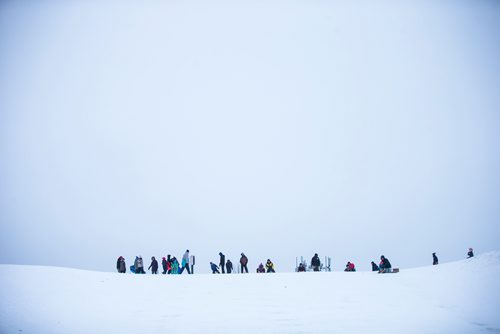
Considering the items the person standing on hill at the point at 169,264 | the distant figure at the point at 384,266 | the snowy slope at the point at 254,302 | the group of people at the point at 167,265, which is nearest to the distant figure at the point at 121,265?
the group of people at the point at 167,265

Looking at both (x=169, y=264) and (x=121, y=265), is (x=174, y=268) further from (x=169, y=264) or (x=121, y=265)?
(x=121, y=265)

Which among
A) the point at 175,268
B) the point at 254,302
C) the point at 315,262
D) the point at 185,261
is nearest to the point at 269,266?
the point at 315,262

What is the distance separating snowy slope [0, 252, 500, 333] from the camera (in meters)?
12.8

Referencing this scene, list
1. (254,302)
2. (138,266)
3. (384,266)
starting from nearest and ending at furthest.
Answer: (254,302) → (384,266) → (138,266)

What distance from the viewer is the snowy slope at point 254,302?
1279cm

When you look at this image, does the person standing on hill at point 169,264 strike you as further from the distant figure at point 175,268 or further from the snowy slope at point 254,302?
the snowy slope at point 254,302

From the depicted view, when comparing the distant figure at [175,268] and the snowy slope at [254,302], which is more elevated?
the distant figure at [175,268]

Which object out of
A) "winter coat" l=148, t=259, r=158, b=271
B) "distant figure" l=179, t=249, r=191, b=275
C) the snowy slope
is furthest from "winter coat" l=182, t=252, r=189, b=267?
the snowy slope

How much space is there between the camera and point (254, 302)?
1622cm

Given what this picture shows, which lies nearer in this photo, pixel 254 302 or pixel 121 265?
pixel 254 302

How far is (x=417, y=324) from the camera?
12797 millimetres

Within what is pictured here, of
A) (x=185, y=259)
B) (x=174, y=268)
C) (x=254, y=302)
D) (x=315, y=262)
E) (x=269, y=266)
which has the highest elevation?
(x=185, y=259)

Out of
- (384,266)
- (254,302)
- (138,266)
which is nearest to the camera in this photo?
(254,302)

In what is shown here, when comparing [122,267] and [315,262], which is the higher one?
[315,262]
